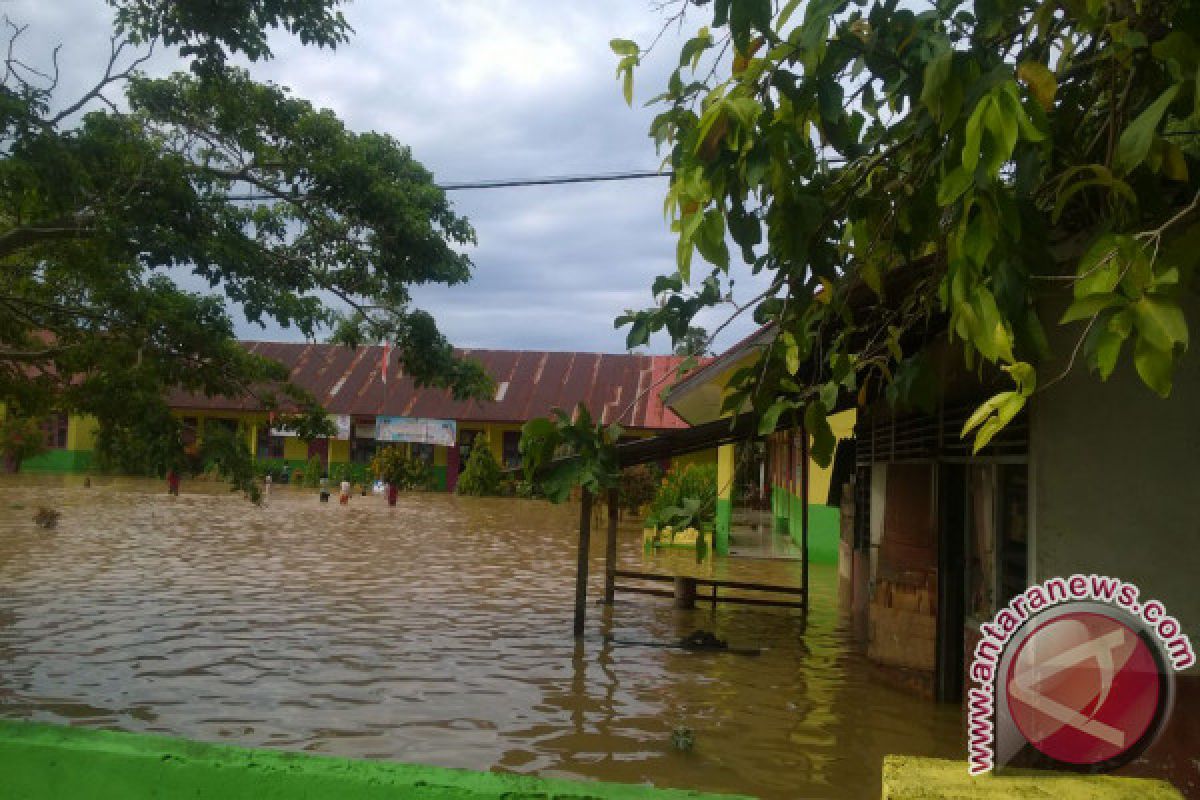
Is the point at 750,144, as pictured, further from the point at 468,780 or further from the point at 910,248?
the point at 468,780

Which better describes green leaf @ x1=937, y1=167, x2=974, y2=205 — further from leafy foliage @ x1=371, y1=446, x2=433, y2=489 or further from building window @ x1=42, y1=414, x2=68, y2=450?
building window @ x1=42, y1=414, x2=68, y2=450

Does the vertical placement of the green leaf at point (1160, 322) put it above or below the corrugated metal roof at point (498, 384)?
below

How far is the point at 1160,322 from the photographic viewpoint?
2.52m

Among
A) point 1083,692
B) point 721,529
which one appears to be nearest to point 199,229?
point 1083,692

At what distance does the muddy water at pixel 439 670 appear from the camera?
682 cm

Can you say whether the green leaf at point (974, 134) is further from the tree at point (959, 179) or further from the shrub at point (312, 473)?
the shrub at point (312, 473)

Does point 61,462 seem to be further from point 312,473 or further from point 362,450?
point 362,450

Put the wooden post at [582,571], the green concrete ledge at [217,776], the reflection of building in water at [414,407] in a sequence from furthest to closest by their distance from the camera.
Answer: the reflection of building in water at [414,407] < the wooden post at [582,571] < the green concrete ledge at [217,776]

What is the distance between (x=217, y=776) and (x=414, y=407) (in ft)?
117

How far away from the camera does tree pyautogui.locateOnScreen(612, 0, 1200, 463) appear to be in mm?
2795

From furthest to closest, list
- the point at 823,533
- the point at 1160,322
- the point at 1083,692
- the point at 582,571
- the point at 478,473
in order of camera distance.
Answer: the point at 478,473
the point at 823,533
the point at 582,571
the point at 1160,322
the point at 1083,692

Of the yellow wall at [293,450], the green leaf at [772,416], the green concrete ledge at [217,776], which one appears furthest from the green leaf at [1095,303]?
the yellow wall at [293,450]

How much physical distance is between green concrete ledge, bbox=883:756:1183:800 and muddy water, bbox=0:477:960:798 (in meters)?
3.90

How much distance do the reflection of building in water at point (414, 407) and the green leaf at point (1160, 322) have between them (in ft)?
106
